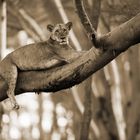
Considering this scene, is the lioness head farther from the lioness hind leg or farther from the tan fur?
the lioness hind leg

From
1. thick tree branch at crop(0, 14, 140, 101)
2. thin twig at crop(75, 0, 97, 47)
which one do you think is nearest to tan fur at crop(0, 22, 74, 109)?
thick tree branch at crop(0, 14, 140, 101)

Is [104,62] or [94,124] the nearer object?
[104,62]

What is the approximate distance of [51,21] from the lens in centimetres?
1736

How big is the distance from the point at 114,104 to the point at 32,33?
2.81 m

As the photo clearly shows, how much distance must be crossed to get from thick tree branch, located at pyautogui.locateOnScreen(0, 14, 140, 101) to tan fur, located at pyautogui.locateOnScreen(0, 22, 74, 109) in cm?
10

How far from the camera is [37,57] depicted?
847 cm

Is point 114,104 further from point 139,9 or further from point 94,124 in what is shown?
point 139,9

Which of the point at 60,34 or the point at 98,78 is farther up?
the point at 60,34

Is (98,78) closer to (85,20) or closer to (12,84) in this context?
(12,84)

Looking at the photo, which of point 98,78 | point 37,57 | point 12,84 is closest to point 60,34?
point 37,57

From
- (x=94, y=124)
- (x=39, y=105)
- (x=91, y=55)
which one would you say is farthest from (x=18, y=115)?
(x=91, y=55)

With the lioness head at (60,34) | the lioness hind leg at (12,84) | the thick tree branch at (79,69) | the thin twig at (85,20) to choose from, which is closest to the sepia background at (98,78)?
the lioness head at (60,34)

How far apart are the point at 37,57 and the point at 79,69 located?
1.25 metres

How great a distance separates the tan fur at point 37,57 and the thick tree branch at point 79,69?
0.10 meters
